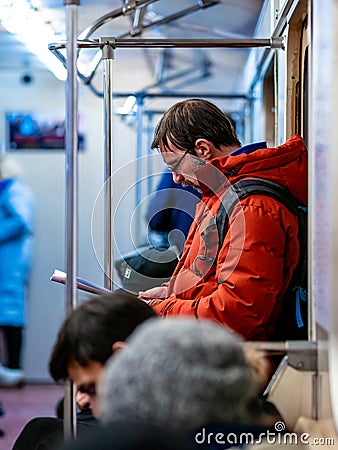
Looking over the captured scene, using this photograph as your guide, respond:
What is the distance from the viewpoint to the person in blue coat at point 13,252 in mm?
5668

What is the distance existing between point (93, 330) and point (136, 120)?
4.08m

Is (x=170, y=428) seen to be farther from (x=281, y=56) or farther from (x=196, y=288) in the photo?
(x=281, y=56)

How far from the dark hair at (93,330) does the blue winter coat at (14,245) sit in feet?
13.7

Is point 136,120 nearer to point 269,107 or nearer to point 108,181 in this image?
point 269,107

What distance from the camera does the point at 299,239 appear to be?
2123 millimetres

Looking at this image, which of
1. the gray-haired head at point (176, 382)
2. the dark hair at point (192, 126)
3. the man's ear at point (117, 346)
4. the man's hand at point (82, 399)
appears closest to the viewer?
the gray-haired head at point (176, 382)

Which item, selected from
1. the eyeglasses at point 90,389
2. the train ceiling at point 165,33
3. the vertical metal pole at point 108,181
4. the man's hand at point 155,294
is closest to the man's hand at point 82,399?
the eyeglasses at point 90,389

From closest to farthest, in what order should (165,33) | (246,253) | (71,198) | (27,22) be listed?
(71,198)
(246,253)
(27,22)
(165,33)

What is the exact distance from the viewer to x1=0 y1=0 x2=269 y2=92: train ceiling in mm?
3766

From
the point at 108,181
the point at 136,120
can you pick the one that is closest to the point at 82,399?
the point at 108,181

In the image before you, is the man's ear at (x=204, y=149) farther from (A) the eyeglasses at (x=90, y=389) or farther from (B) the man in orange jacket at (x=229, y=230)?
(A) the eyeglasses at (x=90, y=389)

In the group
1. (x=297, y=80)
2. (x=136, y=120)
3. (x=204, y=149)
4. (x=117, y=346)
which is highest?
(x=136, y=120)

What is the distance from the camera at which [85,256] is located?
6121mm

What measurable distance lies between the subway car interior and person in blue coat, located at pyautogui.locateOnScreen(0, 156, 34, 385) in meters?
0.15
